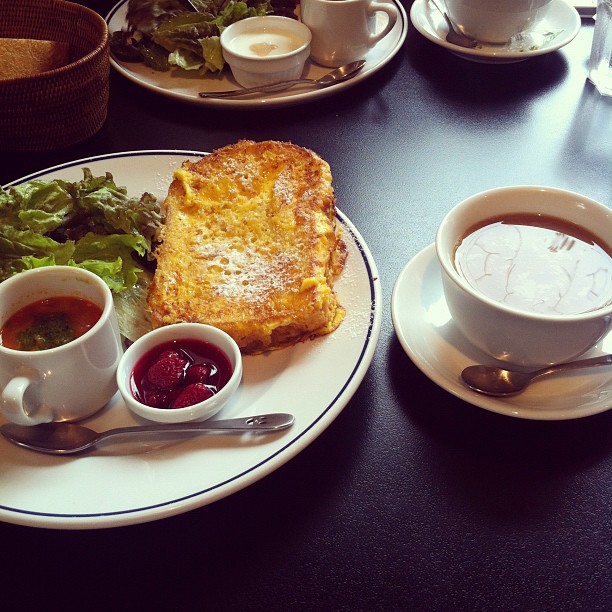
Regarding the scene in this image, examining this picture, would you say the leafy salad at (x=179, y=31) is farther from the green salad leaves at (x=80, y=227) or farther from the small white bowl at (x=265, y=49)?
the green salad leaves at (x=80, y=227)

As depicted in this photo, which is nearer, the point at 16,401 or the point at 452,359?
the point at 16,401

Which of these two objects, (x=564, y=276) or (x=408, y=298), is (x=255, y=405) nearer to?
(x=408, y=298)

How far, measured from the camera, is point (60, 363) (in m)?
1.37

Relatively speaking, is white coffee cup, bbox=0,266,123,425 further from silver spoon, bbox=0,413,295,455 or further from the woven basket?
the woven basket

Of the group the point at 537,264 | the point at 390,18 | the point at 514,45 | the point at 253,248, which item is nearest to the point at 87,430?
the point at 253,248

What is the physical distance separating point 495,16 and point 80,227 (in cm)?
176

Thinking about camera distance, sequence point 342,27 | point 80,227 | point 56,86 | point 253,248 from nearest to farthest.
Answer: point 253,248
point 80,227
point 56,86
point 342,27

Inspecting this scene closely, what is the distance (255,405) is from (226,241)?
1.78 ft

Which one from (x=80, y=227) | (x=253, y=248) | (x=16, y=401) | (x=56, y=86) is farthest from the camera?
(x=56, y=86)

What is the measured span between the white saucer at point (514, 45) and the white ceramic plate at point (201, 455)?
4.91 ft

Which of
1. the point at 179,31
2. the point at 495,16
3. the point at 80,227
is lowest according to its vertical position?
the point at 80,227

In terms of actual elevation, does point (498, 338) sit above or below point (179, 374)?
above

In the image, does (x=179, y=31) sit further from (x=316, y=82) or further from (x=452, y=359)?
(x=452, y=359)

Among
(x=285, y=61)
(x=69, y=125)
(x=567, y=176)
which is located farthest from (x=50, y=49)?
(x=567, y=176)
